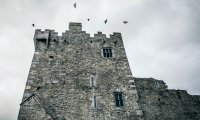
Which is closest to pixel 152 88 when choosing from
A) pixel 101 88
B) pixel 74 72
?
pixel 101 88

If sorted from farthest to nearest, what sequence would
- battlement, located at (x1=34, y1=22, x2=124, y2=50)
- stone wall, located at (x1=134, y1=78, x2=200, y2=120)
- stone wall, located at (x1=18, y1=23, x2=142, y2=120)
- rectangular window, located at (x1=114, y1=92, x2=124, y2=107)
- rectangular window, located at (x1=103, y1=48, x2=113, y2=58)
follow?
stone wall, located at (x1=134, y1=78, x2=200, y2=120)
rectangular window, located at (x1=103, y1=48, x2=113, y2=58)
battlement, located at (x1=34, y1=22, x2=124, y2=50)
rectangular window, located at (x1=114, y1=92, x2=124, y2=107)
stone wall, located at (x1=18, y1=23, x2=142, y2=120)

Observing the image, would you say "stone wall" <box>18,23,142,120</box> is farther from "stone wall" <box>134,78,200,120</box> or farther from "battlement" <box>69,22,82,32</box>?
"stone wall" <box>134,78,200,120</box>

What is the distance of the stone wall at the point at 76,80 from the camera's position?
14906 millimetres

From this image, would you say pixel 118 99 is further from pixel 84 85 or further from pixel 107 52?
pixel 107 52

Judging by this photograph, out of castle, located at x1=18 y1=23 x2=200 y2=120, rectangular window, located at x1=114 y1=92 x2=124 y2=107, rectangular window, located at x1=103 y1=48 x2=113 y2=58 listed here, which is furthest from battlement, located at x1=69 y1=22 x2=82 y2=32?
rectangular window, located at x1=114 y1=92 x2=124 y2=107

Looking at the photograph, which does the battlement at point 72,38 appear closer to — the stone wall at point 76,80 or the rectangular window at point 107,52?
the stone wall at point 76,80

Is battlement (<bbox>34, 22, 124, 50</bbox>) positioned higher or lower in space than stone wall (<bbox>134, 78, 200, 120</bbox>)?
higher

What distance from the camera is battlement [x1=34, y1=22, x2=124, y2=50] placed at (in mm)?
18500

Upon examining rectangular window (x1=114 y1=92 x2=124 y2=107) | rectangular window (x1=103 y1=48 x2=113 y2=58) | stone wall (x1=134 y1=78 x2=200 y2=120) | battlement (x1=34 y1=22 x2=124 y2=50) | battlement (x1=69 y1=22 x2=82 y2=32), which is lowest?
rectangular window (x1=114 y1=92 x2=124 y2=107)

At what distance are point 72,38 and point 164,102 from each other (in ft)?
34.7

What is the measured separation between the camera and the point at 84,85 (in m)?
16.5

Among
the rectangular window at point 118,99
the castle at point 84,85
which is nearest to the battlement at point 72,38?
the castle at point 84,85

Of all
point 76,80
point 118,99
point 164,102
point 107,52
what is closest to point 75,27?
point 107,52

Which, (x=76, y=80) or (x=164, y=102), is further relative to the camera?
(x=164, y=102)
